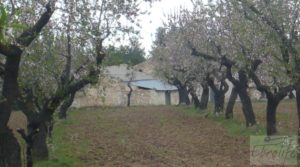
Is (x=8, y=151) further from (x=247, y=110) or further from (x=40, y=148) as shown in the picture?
(x=247, y=110)

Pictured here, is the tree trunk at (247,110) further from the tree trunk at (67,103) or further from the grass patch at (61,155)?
the grass patch at (61,155)

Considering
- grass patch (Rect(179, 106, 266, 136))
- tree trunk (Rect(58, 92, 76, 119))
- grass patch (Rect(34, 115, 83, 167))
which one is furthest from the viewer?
grass patch (Rect(179, 106, 266, 136))

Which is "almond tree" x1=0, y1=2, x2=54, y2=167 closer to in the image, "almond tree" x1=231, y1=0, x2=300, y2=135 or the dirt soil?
the dirt soil

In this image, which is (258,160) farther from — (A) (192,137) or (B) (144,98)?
(B) (144,98)

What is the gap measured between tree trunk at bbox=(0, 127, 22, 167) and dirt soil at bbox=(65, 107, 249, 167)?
632 centimetres

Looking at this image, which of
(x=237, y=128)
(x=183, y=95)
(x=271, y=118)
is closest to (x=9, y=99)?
(x=271, y=118)

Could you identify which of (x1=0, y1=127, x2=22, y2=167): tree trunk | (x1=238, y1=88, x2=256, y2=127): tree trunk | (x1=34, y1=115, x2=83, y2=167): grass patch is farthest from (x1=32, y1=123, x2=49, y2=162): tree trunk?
(x1=238, y1=88, x2=256, y2=127): tree trunk

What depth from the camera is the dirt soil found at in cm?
1711

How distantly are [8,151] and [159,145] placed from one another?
11.3 m

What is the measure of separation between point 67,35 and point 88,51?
1022 millimetres

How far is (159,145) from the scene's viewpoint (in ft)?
69.7

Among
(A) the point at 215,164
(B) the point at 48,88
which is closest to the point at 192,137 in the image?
(A) the point at 215,164

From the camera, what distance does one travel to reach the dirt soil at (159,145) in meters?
17.1

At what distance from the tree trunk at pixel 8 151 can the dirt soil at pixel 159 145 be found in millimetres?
6319
